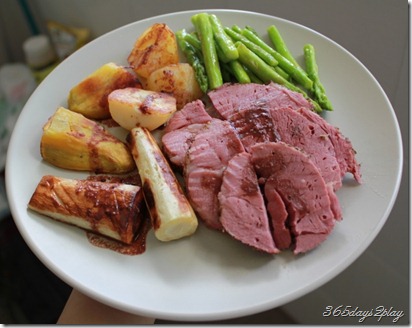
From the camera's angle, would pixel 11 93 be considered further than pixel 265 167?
Yes

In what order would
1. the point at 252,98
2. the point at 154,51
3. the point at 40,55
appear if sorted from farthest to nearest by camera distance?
the point at 40,55, the point at 154,51, the point at 252,98

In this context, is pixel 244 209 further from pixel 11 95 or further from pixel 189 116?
pixel 11 95

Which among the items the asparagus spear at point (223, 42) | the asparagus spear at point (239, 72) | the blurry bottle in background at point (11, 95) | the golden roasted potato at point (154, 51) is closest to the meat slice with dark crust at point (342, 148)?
the asparagus spear at point (239, 72)

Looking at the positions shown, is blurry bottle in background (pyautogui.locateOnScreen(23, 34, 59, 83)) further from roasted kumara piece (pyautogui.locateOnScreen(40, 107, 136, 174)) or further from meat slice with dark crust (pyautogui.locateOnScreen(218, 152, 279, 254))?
meat slice with dark crust (pyautogui.locateOnScreen(218, 152, 279, 254))

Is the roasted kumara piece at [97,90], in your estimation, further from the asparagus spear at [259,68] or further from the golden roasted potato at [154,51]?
the asparagus spear at [259,68]

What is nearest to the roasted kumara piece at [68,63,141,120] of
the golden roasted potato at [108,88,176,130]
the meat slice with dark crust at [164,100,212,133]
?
the golden roasted potato at [108,88,176,130]

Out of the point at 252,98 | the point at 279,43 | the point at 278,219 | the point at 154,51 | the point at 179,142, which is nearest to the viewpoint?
the point at 278,219

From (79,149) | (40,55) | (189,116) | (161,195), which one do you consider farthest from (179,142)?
Answer: (40,55)
